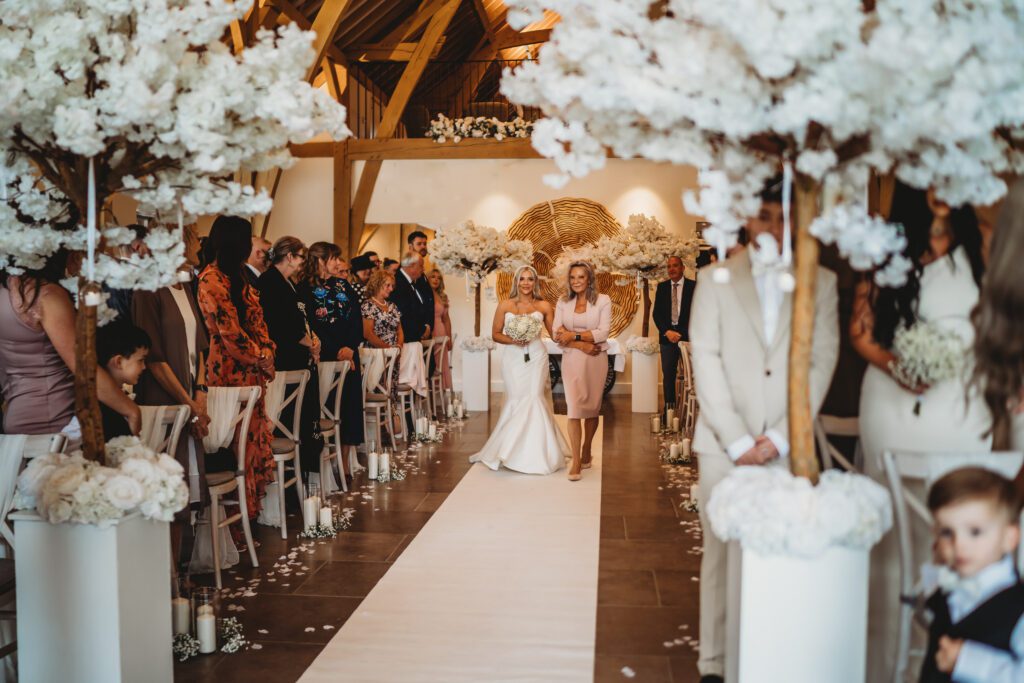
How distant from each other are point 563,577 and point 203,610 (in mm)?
1879

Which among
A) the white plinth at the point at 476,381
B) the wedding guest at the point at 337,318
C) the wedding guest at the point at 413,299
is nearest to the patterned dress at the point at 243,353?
the wedding guest at the point at 337,318

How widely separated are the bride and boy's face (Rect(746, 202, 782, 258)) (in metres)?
4.48

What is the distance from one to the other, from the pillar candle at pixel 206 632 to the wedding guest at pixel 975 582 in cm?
279

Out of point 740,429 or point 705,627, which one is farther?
point 705,627

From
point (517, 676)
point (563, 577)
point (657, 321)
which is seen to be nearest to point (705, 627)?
point (517, 676)

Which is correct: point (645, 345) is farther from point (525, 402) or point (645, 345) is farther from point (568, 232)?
point (525, 402)

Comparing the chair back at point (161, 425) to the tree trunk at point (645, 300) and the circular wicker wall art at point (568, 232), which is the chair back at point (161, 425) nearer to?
the tree trunk at point (645, 300)

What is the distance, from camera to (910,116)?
1.83 metres

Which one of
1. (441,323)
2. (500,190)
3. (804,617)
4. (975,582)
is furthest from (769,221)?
(500,190)

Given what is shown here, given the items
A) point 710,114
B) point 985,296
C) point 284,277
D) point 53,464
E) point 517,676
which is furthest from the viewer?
point 284,277

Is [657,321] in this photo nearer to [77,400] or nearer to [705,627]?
[705,627]

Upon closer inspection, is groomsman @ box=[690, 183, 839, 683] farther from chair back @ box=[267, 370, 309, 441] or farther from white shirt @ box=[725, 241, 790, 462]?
chair back @ box=[267, 370, 309, 441]

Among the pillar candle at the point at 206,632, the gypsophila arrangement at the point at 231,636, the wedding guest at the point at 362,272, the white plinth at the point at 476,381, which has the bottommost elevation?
the gypsophila arrangement at the point at 231,636

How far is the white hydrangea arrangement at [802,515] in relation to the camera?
219cm
